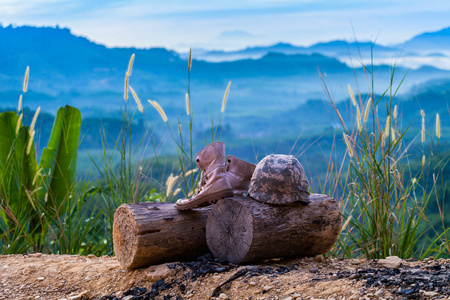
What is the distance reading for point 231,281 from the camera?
9.87 feet

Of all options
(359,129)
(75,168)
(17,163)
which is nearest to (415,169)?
(359,129)

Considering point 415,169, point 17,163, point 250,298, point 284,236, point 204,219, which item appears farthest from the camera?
point 17,163

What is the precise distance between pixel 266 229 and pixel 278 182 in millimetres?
321

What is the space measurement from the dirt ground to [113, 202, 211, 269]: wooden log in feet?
0.39

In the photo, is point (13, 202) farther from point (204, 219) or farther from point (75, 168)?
point (204, 219)

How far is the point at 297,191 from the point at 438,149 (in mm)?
1563

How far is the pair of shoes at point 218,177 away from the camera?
3484mm

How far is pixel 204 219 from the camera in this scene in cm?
361

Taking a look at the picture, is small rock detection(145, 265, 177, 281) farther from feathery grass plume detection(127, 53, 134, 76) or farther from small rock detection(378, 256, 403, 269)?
feathery grass plume detection(127, 53, 134, 76)

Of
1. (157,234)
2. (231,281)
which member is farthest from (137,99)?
(231,281)

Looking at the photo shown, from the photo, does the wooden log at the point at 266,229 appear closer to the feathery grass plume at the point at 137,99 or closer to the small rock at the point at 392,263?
the small rock at the point at 392,263

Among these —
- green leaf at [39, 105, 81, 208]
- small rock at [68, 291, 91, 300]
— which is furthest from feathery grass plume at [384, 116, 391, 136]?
green leaf at [39, 105, 81, 208]

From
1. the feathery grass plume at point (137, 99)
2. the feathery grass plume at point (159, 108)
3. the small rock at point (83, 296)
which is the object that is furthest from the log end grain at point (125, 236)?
Answer: the feathery grass plume at point (137, 99)

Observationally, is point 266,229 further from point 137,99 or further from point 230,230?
point 137,99
